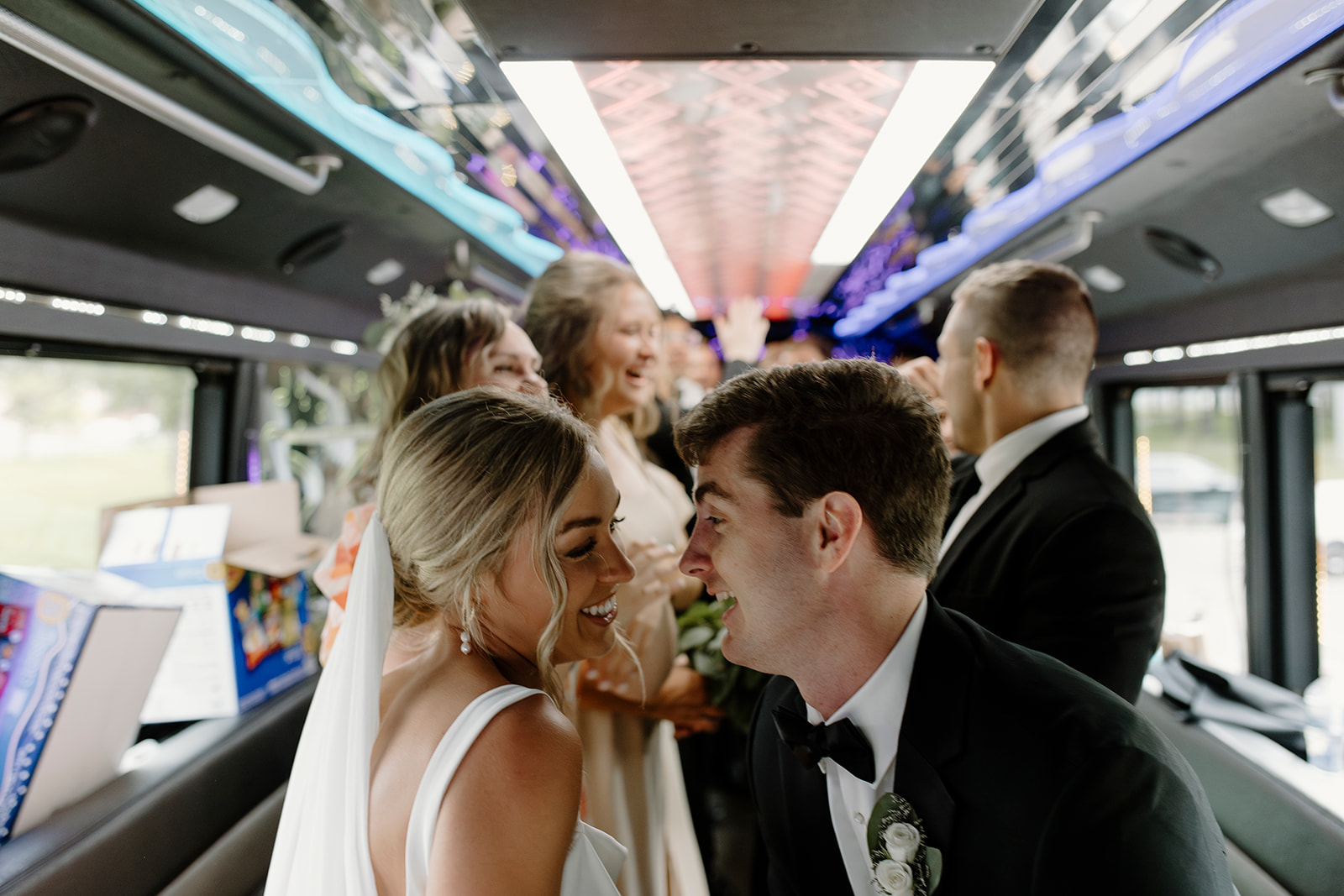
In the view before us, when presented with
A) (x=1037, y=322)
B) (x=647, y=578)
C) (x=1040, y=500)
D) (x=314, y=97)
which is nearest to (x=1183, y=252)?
(x=1037, y=322)

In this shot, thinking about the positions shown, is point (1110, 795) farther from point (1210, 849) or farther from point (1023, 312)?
point (1023, 312)

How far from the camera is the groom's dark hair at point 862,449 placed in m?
1.41

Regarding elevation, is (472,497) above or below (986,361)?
below

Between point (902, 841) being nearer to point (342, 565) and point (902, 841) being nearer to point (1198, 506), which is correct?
point (342, 565)

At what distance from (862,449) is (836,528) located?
137 millimetres

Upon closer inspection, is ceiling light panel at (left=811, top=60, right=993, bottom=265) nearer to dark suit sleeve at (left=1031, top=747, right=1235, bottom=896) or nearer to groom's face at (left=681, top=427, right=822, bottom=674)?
groom's face at (left=681, top=427, right=822, bottom=674)

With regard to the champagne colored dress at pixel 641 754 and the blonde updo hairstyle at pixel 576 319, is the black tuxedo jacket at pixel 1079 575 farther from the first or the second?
the blonde updo hairstyle at pixel 576 319

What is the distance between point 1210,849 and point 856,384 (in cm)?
80

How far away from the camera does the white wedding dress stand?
108 cm

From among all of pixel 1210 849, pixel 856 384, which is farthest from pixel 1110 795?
A: pixel 856 384

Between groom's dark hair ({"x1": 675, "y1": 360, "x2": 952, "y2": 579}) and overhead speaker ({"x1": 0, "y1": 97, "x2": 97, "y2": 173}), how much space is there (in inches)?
64.7

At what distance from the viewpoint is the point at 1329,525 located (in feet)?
11.1

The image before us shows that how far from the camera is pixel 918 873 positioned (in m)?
1.25

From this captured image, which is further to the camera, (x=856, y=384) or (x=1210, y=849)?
(x=856, y=384)
